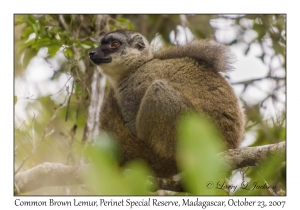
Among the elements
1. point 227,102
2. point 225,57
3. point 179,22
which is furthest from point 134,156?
point 179,22

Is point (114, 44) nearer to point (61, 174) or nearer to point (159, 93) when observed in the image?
point (159, 93)

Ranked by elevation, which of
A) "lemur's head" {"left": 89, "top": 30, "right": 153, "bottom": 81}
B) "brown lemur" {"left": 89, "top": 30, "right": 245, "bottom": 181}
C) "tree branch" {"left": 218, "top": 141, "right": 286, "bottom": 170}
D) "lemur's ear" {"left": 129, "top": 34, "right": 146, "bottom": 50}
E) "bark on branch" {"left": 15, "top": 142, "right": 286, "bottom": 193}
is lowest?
"bark on branch" {"left": 15, "top": 142, "right": 286, "bottom": 193}

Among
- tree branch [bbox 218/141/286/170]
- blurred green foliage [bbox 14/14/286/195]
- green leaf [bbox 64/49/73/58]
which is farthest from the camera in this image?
green leaf [bbox 64/49/73/58]

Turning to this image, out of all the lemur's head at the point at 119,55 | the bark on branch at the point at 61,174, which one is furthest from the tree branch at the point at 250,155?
the lemur's head at the point at 119,55

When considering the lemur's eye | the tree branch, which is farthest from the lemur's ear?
the tree branch

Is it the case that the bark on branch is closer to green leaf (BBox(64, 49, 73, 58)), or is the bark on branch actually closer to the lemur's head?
the lemur's head

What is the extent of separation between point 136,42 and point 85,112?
5.47 ft

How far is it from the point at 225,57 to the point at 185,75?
2.39 feet

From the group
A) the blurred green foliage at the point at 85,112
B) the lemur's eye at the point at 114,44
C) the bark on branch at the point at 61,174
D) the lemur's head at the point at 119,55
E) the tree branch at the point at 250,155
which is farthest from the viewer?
the lemur's eye at the point at 114,44

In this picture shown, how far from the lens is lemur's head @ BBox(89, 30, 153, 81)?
7.16 m

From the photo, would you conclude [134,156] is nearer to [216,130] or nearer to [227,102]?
[216,130]

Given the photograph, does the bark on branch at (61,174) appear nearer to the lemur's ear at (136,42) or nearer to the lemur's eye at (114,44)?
the lemur's eye at (114,44)

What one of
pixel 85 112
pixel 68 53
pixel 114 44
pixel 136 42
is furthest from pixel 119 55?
pixel 85 112

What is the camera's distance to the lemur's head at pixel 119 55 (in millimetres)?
7164
